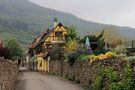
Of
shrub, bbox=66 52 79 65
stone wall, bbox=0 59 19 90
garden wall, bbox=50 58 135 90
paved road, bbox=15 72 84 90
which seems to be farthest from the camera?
shrub, bbox=66 52 79 65

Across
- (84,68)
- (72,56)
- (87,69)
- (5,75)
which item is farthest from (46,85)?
(5,75)

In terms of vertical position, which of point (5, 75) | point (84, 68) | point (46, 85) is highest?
point (5, 75)

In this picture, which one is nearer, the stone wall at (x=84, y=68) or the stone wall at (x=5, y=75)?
the stone wall at (x=5, y=75)

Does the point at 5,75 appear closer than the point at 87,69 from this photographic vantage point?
Yes

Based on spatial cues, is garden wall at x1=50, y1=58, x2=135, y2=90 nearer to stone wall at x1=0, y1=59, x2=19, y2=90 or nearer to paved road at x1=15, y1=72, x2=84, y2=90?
paved road at x1=15, y1=72, x2=84, y2=90

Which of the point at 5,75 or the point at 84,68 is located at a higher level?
the point at 5,75

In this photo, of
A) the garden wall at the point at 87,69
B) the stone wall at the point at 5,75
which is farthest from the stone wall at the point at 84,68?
the stone wall at the point at 5,75

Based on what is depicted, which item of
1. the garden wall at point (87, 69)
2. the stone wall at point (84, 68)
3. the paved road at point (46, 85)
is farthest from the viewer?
the paved road at point (46, 85)

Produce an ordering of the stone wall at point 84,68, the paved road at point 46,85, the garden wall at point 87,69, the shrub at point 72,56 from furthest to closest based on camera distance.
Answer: the shrub at point 72,56, the paved road at point 46,85, the stone wall at point 84,68, the garden wall at point 87,69

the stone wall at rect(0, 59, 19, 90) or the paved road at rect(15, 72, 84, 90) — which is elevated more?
the stone wall at rect(0, 59, 19, 90)

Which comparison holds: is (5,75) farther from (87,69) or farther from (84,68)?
(84,68)

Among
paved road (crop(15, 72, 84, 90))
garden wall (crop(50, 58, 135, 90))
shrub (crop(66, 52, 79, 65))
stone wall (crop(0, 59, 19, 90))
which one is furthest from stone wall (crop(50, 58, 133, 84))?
stone wall (crop(0, 59, 19, 90))

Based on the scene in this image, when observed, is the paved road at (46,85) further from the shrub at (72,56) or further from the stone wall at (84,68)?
the shrub at (72,56)

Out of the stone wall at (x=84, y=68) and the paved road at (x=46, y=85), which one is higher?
the stone wall at (x=84, y=68)
